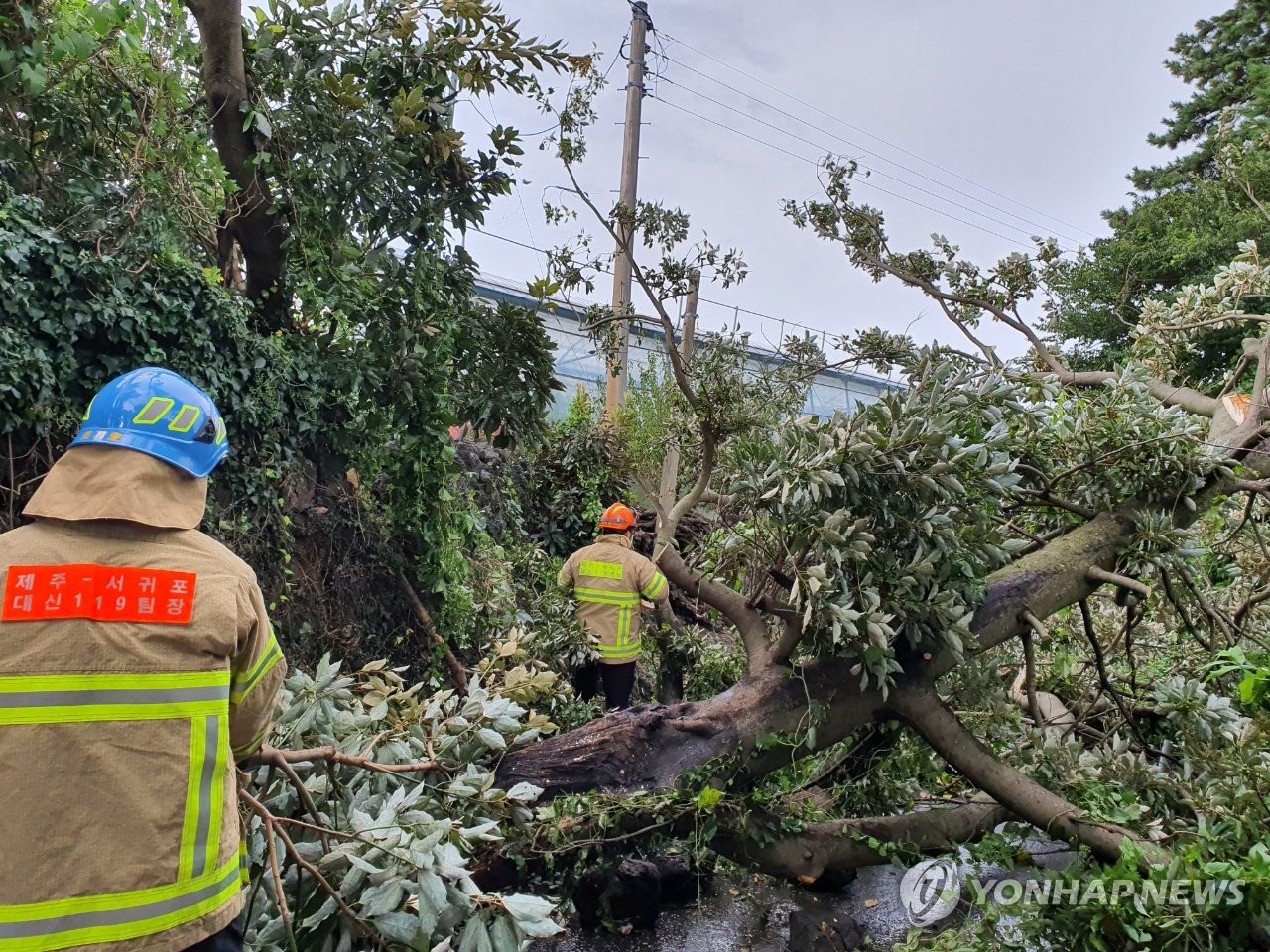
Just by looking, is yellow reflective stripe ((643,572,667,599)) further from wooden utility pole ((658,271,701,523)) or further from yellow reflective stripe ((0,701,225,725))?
yellow reflective stripe ((0,701,225,725))

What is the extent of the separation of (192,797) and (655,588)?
4.36 metres

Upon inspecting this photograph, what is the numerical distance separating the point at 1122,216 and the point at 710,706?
59.2 ft

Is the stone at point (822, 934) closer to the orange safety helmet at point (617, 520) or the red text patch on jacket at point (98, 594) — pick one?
the orange safety helmet at point (617, 520)

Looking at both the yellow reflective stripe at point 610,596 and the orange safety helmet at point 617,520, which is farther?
the orange safety helmet at point 617,520

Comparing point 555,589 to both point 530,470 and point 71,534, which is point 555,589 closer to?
A: point 530,470

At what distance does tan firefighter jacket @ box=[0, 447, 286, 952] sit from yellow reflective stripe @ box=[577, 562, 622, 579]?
4.21m

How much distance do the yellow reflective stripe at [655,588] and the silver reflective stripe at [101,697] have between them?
4307 mm

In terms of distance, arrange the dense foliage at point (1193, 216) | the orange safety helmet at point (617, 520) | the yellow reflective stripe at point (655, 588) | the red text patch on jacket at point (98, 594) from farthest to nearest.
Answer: the dense foliage at point (1193, 216) → the orange safety helmet at point (617, 520) → the yellow reflective stripe at point (655, 588) → the red text patch on jacket at point (98, 594)

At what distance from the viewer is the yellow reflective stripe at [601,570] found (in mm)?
6055

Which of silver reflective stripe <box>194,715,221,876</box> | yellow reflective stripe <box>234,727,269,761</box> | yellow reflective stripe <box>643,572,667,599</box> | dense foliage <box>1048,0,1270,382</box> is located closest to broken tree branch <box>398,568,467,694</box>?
yellow reflective stripe <box>643,572,667,599</box>

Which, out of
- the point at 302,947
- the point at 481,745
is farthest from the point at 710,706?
the point at 302,947

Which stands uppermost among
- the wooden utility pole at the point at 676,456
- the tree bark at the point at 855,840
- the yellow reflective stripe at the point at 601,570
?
the wooden utility pole at the point at 676,456

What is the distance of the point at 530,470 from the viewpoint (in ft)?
30.3

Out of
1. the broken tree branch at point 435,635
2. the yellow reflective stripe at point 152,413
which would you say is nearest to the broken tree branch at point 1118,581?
the yellow reflective stripe at point 152,413
